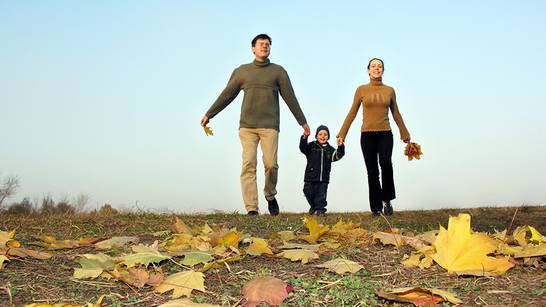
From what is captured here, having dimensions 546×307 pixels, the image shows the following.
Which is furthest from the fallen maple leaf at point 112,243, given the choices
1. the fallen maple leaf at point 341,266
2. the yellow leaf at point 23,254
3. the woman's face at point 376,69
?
the woman's face at point 376,69

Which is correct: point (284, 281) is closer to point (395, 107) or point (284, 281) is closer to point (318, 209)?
point (395, 107)

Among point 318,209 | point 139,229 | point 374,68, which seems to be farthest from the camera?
point 318,209

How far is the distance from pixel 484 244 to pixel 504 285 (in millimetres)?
225

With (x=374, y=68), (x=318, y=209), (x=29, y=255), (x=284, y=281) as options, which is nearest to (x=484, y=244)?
(x=284, y=281)

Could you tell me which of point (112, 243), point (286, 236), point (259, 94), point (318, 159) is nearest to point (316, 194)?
point (318, 159)

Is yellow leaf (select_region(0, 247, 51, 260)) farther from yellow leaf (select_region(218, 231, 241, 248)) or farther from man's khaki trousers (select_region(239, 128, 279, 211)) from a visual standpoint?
man's khaki trousers (select_region(239, 128, 279, 211))

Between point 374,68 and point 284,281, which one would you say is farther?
point 374,68

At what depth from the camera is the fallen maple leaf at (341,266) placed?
3125mm

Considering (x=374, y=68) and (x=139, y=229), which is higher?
(x=374, y=68)

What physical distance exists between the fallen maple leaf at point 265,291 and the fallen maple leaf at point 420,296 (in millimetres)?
454

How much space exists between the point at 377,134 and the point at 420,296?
19.5ft

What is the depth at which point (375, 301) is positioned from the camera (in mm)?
2770

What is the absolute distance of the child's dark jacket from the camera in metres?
10.2

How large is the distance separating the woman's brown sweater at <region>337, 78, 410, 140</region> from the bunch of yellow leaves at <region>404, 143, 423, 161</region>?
160 mm
